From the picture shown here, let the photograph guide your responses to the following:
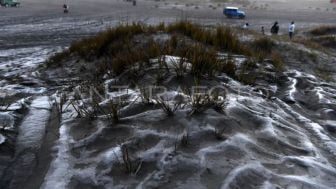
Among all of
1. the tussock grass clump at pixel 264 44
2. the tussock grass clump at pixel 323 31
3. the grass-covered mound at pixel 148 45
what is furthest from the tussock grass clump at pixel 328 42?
the grass-covered mound at pixel 148 45

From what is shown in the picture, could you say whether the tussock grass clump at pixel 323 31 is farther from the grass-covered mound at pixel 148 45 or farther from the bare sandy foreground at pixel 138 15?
the grass-covered mound at pixel 148 45

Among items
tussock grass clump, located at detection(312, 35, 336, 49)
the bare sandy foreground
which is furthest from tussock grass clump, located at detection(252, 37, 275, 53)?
the bare sandy foreground

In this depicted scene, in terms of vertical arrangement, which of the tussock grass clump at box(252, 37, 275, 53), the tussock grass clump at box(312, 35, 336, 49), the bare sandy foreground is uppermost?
the bare sandy foreground

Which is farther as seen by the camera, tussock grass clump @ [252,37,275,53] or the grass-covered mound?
tussock grass clump @ [252,37,275,53]

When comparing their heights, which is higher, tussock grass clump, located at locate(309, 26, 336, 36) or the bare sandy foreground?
the bare sandy foreground

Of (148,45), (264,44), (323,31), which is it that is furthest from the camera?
(323,31)

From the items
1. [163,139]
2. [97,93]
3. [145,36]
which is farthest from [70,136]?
[145,36]

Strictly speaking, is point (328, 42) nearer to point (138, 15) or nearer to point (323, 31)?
point (323, 31)

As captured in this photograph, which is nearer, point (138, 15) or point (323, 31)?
point (323, 31)

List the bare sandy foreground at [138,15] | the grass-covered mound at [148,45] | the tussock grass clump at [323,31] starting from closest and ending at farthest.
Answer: the grass-covered mound at [148,45], the tussock grass clump at [323,31], the bare sandy foreground at [138,15]

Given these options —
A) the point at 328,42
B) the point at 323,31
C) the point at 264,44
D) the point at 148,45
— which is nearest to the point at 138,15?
the point at 323,31

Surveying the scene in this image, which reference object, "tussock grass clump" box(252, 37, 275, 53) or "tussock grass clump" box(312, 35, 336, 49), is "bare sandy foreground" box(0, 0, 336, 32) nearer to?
"tussock grass clump" box(252, 37, 275, 53)
